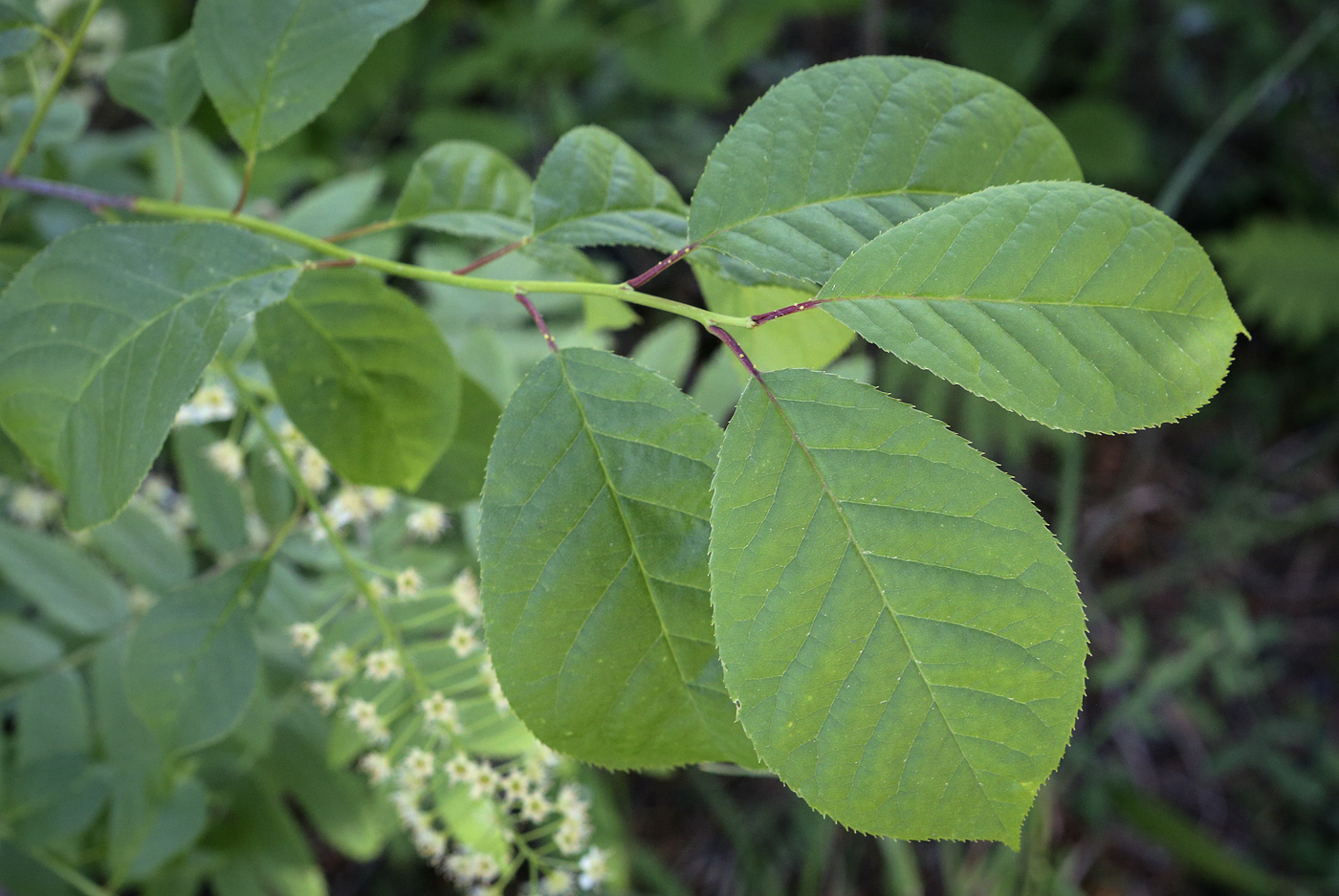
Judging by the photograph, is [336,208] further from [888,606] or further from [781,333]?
[888,606]

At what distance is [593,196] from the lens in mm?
787

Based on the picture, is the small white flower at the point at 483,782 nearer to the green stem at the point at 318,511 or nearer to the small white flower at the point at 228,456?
the green stem at the point at 318,511

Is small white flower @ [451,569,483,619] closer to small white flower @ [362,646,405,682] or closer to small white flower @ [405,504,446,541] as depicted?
small white flower @ [362,646,405,682]

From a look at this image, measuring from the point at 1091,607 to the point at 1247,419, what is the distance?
1.14m

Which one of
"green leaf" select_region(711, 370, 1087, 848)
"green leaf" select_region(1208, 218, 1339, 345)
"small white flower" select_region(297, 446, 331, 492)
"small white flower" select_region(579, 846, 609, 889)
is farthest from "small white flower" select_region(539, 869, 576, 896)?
"green leaf" select_region(1208, 218, 1339, 345)

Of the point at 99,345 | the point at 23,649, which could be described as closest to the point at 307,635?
the point at 23,649

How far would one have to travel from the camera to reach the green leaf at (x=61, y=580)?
1422mm

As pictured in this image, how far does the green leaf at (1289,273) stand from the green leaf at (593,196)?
3439mm

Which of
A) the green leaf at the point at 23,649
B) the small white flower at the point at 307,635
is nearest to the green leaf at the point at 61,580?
the green leaf at the point at 23,649

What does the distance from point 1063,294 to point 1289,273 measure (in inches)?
138

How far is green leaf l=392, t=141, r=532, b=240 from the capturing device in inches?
35.2

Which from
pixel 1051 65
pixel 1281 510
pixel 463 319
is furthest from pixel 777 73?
pixel 1281 510

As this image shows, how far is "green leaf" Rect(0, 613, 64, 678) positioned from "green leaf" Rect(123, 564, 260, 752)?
2.04 feet

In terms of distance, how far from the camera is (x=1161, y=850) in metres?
3.14
